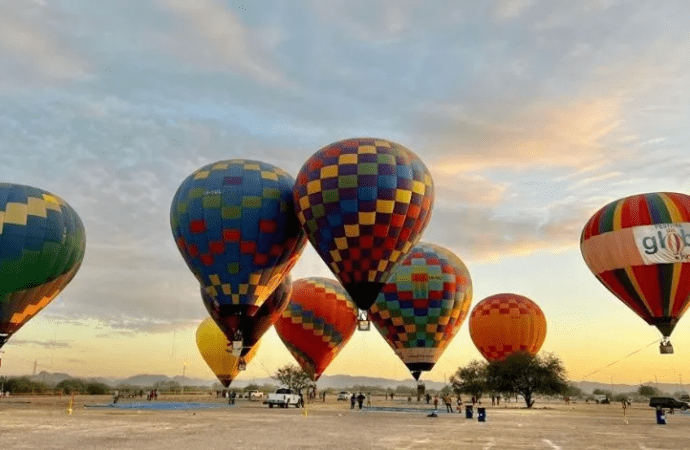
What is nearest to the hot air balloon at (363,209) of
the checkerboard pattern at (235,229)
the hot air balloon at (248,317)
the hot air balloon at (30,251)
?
the checkerboard pattern at (235,229)

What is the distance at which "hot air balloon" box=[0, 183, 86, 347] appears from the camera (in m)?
35.0

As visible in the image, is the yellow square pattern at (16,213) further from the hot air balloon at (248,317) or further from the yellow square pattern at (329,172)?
the yellow square pattern at (329,172)

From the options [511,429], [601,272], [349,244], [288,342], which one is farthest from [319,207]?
[288,342]

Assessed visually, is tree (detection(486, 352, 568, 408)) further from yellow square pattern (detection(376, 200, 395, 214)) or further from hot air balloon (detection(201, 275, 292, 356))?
yellow square pattern (detection(376, 200, 395, 214))

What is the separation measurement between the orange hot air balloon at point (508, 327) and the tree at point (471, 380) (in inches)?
144

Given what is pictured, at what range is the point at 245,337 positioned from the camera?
3612 centimetres

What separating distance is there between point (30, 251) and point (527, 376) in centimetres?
4239

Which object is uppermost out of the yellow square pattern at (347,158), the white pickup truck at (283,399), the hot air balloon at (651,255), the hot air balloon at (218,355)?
the yellow square pattern at (347,158)

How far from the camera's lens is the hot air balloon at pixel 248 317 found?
34.3m

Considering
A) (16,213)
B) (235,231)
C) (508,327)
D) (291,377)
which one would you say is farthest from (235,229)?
Result: (291,377)

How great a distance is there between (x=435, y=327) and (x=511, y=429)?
62.3 feet

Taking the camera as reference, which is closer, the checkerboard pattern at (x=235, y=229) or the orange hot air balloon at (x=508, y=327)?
the checkerboard pattern at (x=235, y=229)

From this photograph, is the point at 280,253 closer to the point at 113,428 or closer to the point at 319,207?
the point at 319,207

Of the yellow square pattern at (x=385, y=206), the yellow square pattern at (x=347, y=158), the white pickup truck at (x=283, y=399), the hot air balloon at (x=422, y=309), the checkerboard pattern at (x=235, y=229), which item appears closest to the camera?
the yellow square pattern at (x=385, y=206)
